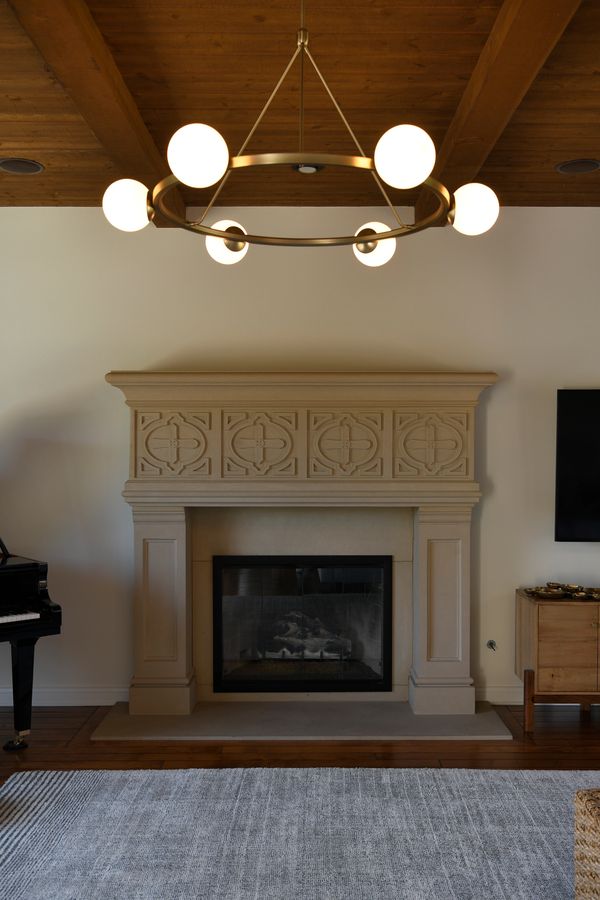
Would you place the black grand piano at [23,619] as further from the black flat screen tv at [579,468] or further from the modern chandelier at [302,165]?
the black flat screen tv at [579,468]

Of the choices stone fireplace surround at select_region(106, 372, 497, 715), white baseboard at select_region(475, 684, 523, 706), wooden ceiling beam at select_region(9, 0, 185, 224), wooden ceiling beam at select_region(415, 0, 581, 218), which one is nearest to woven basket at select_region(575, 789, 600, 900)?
stone fireplace surround at select_region(106, 372, 497, 715)

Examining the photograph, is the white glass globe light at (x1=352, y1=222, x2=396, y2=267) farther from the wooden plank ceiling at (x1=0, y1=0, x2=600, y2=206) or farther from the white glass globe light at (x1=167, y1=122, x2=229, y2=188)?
the white glass globe light at (x1=167, y1=122, x2=229, y2=188)

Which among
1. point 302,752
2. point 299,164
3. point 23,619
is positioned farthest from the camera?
point 302,752

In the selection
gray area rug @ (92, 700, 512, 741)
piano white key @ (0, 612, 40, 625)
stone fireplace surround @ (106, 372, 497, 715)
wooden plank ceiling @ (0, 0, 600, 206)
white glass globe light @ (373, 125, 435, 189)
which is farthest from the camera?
stone fireplace surround @ (106, 372, 497, 715)

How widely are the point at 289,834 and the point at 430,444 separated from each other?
82.2 inches

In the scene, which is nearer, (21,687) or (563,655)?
(21,687)

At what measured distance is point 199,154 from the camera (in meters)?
1.65

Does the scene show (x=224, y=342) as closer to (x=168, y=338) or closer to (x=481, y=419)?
(x=168, y=338)

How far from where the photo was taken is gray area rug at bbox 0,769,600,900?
259cm

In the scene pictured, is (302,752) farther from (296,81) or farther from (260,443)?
(296,81)

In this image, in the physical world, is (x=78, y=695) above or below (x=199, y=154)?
below

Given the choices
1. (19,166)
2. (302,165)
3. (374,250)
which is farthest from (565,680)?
(19,166)

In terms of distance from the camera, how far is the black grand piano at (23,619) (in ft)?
11.8

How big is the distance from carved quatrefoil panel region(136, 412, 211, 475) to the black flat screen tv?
1980 mm
